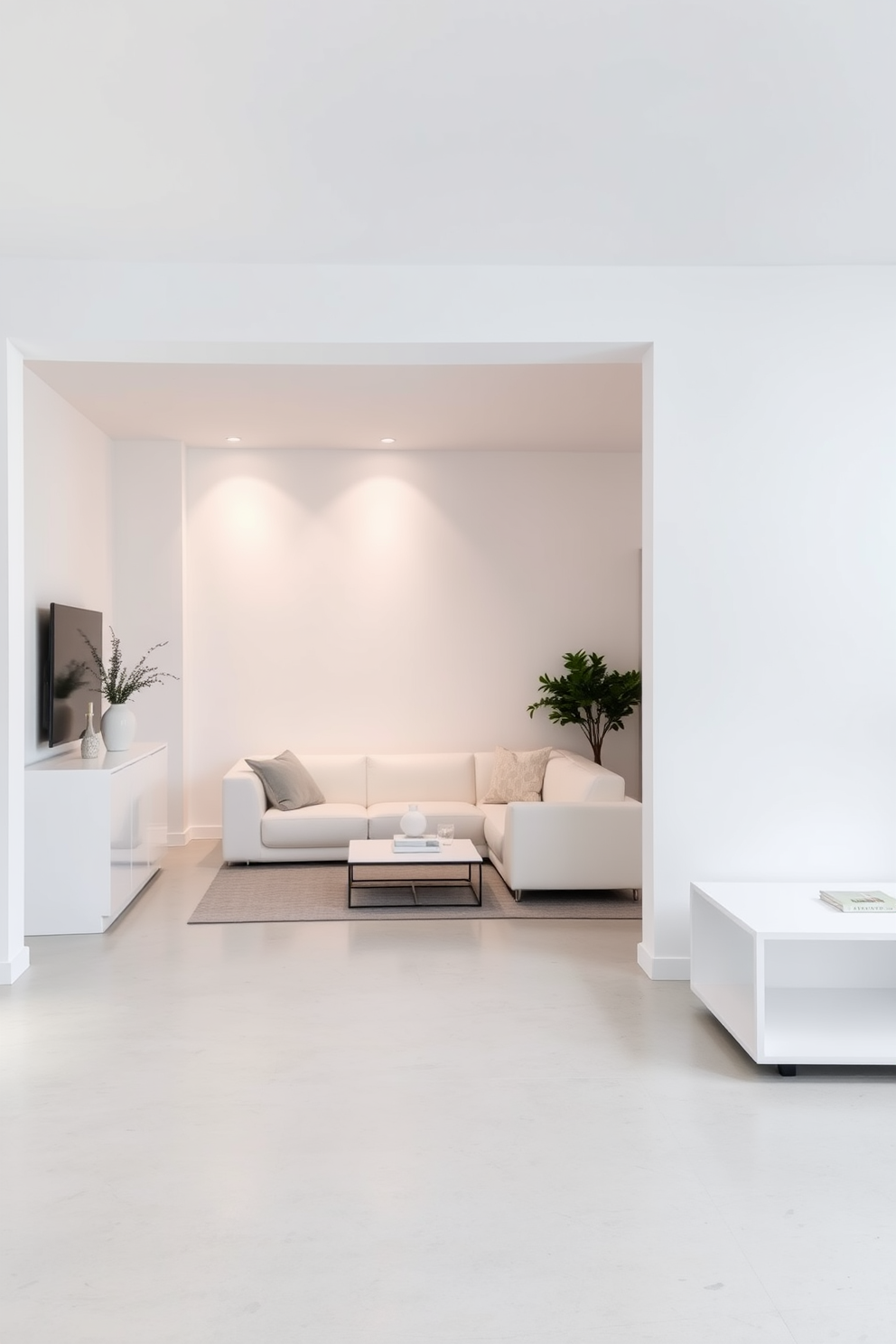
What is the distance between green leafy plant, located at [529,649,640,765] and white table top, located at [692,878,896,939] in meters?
3.30

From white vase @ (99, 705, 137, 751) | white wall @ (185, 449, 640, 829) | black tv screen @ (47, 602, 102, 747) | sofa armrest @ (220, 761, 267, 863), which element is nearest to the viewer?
black tv screen @ (47, 602, 102, 747)

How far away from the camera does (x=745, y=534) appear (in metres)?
4.41

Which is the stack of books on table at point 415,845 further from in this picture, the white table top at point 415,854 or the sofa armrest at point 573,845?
the sofa armrest at point 573,845

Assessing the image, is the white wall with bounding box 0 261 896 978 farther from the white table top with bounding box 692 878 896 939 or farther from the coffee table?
the coffee table

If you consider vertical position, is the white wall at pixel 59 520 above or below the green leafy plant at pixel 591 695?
above

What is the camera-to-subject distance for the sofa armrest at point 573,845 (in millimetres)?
5812

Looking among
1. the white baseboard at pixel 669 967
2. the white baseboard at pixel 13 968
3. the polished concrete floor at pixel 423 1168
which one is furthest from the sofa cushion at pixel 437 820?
the white baseboard at pixel 13 968

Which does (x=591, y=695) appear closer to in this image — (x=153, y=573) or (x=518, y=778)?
(x=518, y=778)

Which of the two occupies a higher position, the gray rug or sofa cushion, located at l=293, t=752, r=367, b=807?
sofa cushion, located at l=293, t=752, r=367, b=807

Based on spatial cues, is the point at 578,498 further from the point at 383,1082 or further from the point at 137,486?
the point at 383,1082

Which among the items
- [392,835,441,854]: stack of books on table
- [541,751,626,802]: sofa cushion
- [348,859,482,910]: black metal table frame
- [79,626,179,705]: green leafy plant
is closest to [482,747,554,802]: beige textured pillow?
[541,751,626,802]: sofa cushion

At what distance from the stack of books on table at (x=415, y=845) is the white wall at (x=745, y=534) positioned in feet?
5.59

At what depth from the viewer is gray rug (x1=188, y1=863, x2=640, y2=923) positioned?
5.53 m

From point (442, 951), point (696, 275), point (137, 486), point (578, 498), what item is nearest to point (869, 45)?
point (696, 275)
